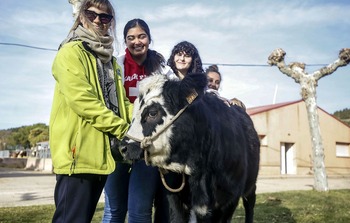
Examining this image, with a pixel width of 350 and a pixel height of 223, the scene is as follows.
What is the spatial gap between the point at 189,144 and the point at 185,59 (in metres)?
1.13

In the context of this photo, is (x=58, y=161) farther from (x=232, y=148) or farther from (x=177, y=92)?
(x=232, y=148)

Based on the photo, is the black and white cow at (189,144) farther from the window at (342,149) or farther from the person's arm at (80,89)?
the window at (342,149)

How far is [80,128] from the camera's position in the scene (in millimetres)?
2484

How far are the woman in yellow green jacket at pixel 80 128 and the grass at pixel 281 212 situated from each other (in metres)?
3.99

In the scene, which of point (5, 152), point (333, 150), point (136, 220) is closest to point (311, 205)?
point (136, 220)

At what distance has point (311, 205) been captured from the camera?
8336mm

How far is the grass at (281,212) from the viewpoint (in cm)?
645

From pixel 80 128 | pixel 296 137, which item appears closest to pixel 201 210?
pixel 80 128

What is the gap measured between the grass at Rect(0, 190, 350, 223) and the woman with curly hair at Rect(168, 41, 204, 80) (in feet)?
11.4

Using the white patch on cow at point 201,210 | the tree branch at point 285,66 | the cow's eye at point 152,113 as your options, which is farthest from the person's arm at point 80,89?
the tree branch at point 285,66

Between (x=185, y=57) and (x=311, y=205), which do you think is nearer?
(x=185, y=57)

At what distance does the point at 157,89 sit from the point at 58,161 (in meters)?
1.11

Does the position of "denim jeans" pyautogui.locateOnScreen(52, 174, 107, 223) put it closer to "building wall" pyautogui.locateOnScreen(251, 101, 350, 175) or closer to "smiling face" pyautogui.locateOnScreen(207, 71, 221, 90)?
"smiling face" pyautogui.locateOnScreen(207, 71, 221, 90)

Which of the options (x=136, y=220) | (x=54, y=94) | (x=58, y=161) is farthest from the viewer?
(x=136, y=220)
